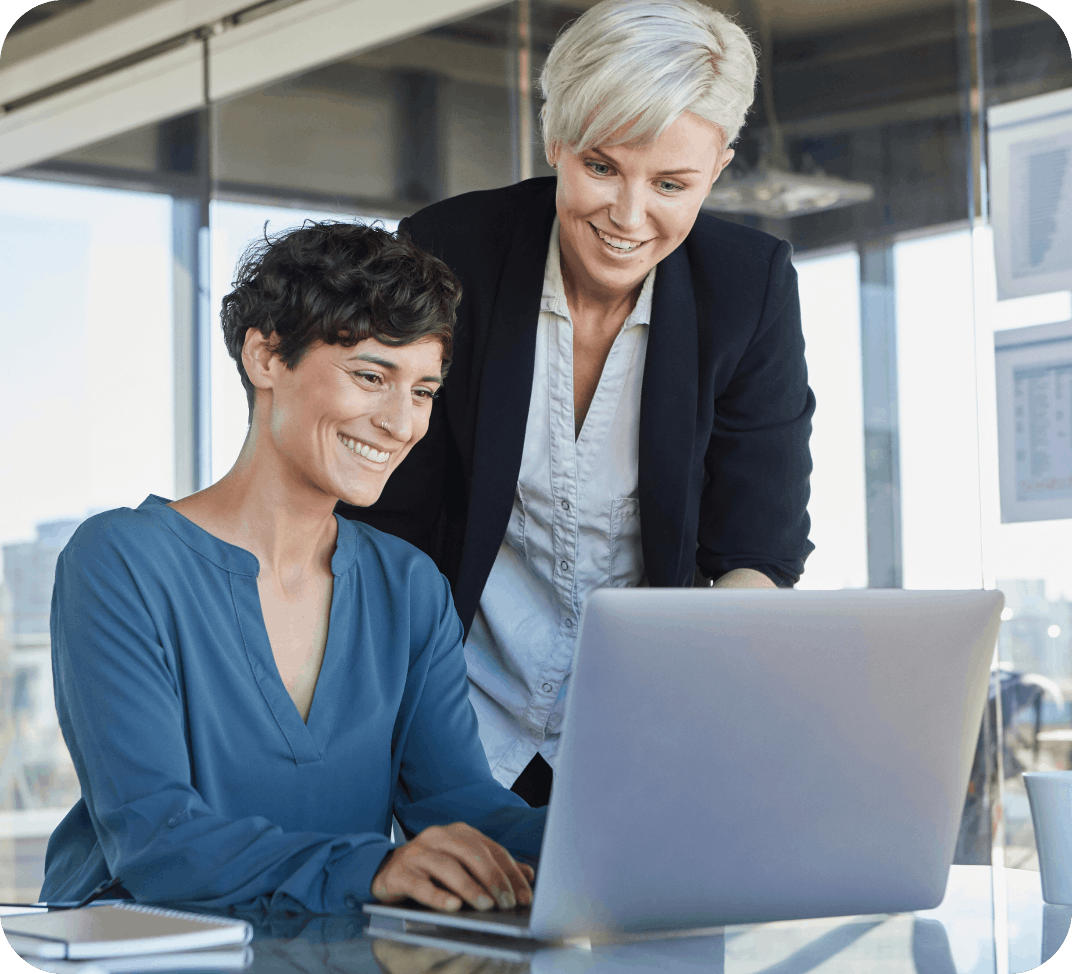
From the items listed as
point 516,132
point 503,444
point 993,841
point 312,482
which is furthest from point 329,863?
point 516,132

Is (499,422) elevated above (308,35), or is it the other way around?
(308,35)

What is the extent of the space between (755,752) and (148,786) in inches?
18.8

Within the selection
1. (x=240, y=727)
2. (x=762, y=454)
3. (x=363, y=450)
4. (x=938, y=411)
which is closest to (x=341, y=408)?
(x=363, y=450)

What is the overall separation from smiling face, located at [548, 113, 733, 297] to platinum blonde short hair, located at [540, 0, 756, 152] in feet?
0.06

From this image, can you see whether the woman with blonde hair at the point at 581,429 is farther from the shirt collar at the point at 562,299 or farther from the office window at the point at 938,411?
the office window at the point at 938,411

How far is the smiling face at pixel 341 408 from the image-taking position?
129 cm

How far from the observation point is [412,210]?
11.5 feet

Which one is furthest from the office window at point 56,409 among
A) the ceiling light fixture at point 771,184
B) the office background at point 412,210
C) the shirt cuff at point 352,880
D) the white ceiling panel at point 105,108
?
the shirt cuff at point 352,880

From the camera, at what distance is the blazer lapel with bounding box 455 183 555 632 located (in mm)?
1479

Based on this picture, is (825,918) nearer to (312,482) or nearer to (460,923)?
(460,923)

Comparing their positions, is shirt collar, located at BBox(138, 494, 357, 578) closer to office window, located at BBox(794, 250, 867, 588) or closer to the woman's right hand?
the woman's right hand

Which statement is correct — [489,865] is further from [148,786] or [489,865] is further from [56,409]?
[56,409]

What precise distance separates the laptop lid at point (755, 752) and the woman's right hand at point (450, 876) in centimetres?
12

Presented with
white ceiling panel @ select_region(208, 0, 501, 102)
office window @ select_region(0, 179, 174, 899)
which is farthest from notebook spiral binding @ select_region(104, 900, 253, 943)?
office window @ select_region(0, 179, 174, 899)
